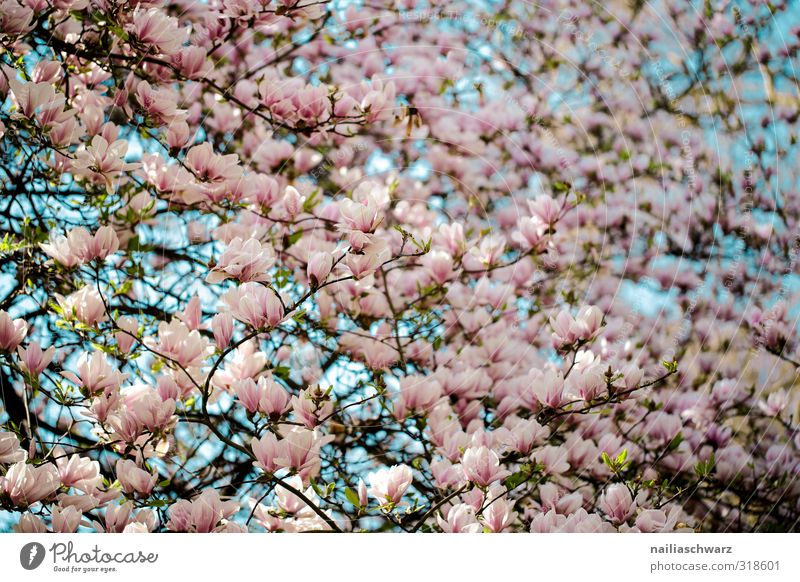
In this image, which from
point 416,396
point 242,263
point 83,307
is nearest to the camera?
point 242,263

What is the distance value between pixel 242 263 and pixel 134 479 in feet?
0.80

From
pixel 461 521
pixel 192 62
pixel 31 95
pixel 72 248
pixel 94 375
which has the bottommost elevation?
pixel 461 521

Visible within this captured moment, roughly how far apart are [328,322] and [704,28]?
802 mm

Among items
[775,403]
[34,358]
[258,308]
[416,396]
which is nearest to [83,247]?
[34,358]

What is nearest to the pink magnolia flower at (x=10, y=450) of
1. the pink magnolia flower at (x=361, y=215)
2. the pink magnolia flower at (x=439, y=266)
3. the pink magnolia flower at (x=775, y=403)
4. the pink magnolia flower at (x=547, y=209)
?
the pink magnolia flower at (x=361, y=215)

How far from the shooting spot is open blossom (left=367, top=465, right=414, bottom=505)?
2.27 feet

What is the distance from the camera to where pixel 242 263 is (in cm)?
63

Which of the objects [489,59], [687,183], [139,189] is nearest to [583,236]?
[687,183]

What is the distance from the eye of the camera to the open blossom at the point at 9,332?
2.36 ft

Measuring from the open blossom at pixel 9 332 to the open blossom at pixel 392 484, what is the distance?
0.36 metres

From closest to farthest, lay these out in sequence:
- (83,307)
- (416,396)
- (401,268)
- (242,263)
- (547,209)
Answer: (242,263)
(83,307)
(416,396)
(547,209)
(401,268)

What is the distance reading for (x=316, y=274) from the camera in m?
0.64

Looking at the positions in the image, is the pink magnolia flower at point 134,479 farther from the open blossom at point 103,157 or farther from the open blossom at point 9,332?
the open blossom at point 103,157

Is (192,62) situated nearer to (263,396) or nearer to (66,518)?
(263,396)
